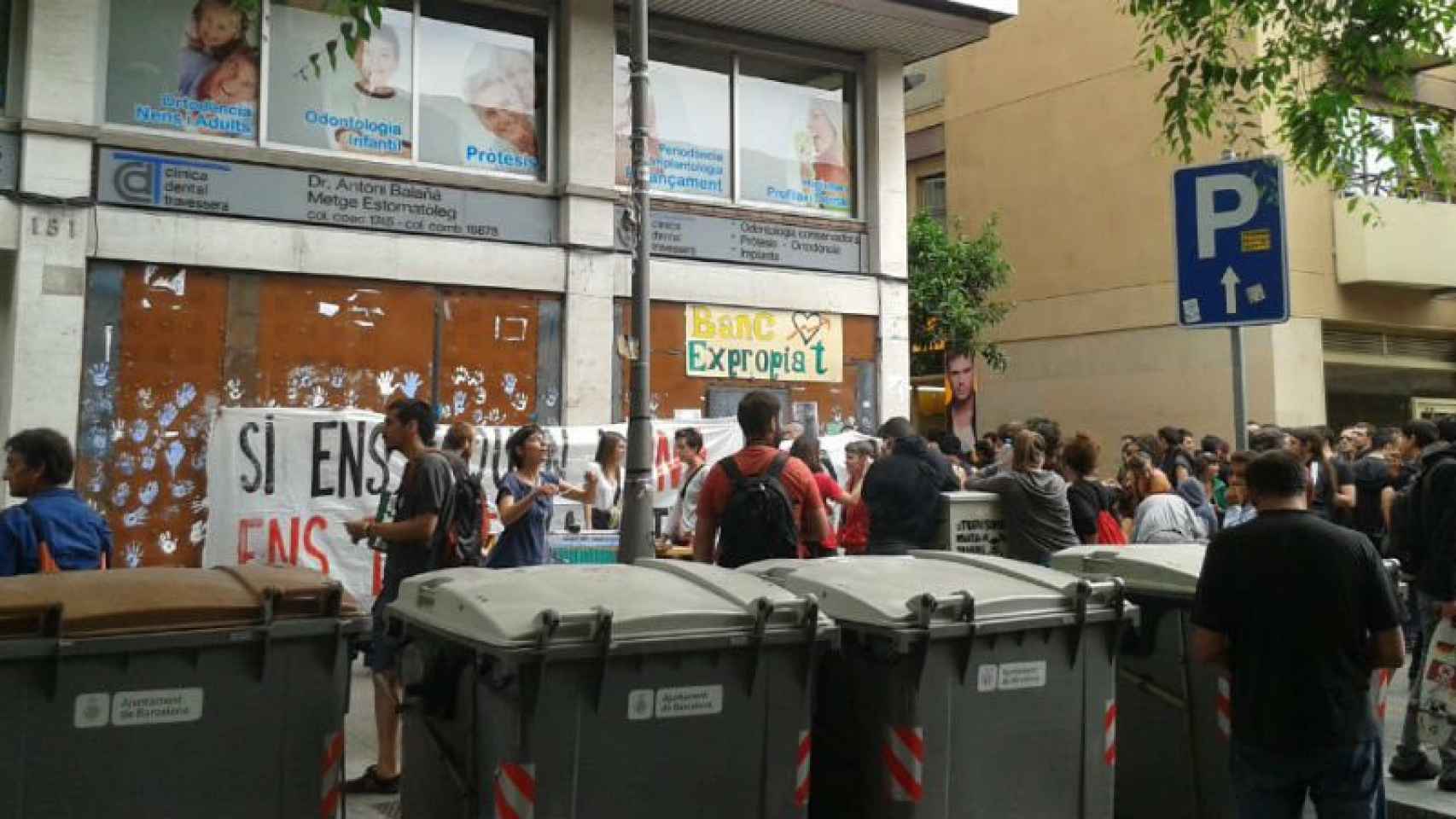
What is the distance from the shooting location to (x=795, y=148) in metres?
15.4

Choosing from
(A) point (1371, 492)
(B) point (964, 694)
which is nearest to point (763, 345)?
(A) point (1371, 492)

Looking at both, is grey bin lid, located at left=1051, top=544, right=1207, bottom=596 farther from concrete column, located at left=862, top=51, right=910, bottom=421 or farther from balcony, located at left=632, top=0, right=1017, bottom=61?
balcony, located at left=632, top=0, right=1017, bottom=61

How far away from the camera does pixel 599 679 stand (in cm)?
393

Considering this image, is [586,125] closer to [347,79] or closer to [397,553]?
[347,79]

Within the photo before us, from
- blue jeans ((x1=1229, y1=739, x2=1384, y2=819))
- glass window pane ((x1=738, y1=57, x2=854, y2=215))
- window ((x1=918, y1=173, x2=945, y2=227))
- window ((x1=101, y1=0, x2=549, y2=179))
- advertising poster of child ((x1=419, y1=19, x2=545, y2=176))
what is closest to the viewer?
blue jeans ((x1=1229, y1=739, x2=1384, y2=819))

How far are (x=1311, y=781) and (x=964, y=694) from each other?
3.86 ft

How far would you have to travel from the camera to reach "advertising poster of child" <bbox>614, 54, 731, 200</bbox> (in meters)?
14.2

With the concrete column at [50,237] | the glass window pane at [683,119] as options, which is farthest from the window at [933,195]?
the concrete column at [50,237]

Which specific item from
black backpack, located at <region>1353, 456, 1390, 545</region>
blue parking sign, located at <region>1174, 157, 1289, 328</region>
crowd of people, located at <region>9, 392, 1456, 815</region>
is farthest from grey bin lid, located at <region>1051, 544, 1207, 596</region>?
black backpack, located at <region>1353, 456, 1390, 545</region>

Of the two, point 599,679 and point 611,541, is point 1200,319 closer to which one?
point 599,679

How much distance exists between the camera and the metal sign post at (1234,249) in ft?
Answer: 19.1

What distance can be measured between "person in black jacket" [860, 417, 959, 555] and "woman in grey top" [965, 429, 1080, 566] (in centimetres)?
36

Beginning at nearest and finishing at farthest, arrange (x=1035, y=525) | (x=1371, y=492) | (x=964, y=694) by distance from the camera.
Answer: (x=964, y=694), (x=1035, y=525), (x=1371, y=492)

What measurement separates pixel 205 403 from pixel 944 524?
303 inches
